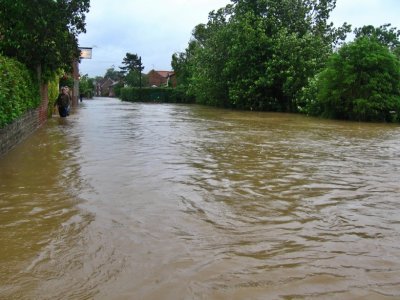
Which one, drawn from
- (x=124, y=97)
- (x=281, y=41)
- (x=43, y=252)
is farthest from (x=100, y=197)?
(x=124, y=97)

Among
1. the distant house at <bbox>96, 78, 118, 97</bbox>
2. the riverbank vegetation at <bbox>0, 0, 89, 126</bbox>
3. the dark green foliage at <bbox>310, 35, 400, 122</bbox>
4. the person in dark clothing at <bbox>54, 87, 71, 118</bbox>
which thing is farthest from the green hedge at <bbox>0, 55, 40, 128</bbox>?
the distant house at <bbox>96, 78, 118, 97</bbox>

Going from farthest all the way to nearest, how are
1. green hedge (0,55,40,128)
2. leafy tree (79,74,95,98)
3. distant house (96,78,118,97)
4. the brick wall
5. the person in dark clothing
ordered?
distant house (96,78,118,97) → leafy tree (79,74,95,98) → the person in dark clothing → the brick wall → green hedge (0,55,40,128)

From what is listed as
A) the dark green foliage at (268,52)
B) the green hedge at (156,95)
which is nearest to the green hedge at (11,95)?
the dark green foliage at (268,52)

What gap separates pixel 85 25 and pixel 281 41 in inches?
648

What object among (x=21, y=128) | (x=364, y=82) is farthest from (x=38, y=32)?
(x=364, y=82)

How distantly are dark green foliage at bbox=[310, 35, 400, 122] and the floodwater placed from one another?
12.9m

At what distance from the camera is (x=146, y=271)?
12.3ft

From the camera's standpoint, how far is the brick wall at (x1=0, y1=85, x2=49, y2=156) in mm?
9490

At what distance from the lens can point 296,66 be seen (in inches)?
1161

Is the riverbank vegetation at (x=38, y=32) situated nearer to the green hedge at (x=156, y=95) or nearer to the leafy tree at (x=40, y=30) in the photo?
the leafy tree at (x=40, y=30)

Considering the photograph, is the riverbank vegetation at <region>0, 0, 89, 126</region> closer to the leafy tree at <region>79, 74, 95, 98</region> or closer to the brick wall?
the brick wall

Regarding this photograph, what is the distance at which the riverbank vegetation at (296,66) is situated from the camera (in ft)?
71.2

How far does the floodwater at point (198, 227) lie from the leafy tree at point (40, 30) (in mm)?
7191

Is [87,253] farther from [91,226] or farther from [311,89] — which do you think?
[311,89]
